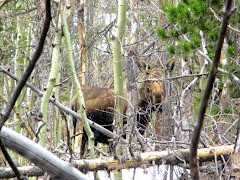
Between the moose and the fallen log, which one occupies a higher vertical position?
the moose

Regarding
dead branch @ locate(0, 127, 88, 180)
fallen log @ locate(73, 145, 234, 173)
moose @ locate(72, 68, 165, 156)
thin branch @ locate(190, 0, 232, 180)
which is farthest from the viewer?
moose @ locate(72, 68, 165, 156)

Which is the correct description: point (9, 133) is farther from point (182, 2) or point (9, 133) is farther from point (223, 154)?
point (182, 2)

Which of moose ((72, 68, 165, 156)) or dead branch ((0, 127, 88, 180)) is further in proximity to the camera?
moose ((72, 68, 165, 156))

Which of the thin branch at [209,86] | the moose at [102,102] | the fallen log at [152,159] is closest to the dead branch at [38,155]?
the thin branch at [209,86]

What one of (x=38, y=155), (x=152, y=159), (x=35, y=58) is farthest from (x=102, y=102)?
(x=35, y=58)

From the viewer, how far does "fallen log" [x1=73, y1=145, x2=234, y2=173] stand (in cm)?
391

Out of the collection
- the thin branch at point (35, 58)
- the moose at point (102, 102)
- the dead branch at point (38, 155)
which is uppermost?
the moose at point (102, 102)

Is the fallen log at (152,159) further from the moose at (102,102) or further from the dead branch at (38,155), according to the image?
the moose at (102,102)

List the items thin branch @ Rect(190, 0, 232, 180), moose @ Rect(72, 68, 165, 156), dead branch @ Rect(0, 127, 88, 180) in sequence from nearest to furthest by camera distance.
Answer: thin branch @ Rect(190, 0, 232, 180) < dead branch @ Rect(0, 127, 88, 180) < moose @ Rect(72, 68, 165, 156)

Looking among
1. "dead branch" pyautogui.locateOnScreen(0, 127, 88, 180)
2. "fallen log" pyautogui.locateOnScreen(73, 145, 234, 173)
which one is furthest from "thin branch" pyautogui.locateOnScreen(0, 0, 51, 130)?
"fallen log" pyautogui.locateOnScreen(73, 145, 234, 173)

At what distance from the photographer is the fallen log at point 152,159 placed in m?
3.91

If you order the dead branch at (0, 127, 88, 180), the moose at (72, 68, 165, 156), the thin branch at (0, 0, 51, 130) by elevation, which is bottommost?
the dead branch at (0, 127, 88, 180)

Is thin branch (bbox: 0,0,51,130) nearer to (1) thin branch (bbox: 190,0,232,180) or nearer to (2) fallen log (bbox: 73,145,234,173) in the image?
(1) thin branch (bbox: 190,0,232,180)

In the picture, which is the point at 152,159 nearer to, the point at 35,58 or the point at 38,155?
the point at 38,155
